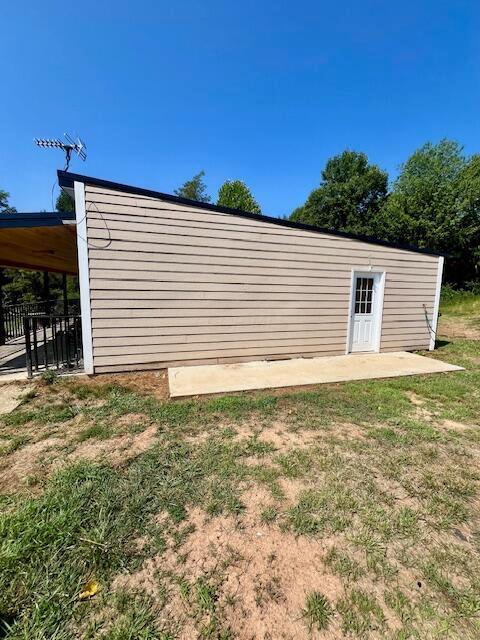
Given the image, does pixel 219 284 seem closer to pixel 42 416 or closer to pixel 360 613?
pixel 42 416

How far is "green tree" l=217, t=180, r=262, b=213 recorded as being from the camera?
1869 cm

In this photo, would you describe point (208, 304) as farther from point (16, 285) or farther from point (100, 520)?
point (16, 285)

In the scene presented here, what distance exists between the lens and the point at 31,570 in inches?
59.2

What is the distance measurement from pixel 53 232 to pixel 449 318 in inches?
613

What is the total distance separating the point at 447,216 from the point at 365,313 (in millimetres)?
17845

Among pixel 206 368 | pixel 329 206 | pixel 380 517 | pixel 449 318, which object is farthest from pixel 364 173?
pixel 380 517

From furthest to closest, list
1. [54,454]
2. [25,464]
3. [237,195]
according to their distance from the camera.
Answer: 1. [237,195]
2. [54,454]
3. [25,464]

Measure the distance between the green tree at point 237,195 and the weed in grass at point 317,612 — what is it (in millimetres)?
19071

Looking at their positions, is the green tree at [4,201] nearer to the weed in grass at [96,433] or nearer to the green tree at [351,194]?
the green tree at [351,194]

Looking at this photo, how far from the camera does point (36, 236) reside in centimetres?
492

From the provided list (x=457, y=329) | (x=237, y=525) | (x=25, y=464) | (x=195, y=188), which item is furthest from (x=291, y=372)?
(x=195, y=188)

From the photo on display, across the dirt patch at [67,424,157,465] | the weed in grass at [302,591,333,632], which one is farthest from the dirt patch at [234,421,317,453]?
the weed in grass at [302,591,333,632]

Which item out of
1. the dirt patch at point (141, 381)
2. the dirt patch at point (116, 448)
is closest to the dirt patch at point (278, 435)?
the dirt patch at point (116, 448)

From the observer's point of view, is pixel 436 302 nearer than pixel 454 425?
No
